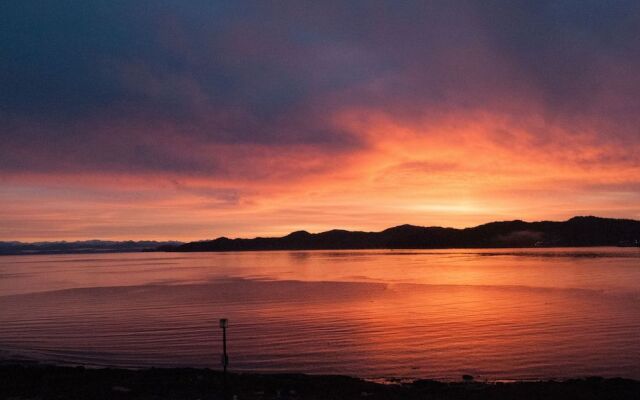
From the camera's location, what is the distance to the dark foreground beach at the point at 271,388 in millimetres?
15406

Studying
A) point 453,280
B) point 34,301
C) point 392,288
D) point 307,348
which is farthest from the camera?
point 453,280

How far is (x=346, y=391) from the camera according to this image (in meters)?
15.9

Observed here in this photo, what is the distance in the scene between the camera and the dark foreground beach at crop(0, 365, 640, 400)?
15.4 metres

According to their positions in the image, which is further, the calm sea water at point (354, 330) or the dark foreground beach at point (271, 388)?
the calm sea water at point (354, 330)

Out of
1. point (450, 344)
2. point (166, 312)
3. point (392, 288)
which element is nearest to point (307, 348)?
point (450, 344)

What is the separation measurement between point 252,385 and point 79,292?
4371cm

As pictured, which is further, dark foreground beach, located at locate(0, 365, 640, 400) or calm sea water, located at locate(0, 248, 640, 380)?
calm sea water, located at locate(0, 248, 640, 380)

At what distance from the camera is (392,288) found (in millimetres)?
52406

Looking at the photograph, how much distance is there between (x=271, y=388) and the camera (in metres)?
16.1

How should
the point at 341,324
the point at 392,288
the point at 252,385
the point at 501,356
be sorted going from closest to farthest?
the point at 252,385
the point at 501,356
the point at 341,324
the point at 392,288

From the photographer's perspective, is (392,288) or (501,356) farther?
(392,288)

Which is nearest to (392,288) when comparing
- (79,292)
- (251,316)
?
(251,316)

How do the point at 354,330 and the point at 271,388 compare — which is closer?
the point at 271,388

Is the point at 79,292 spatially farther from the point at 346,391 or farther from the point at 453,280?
the point at 346,391
